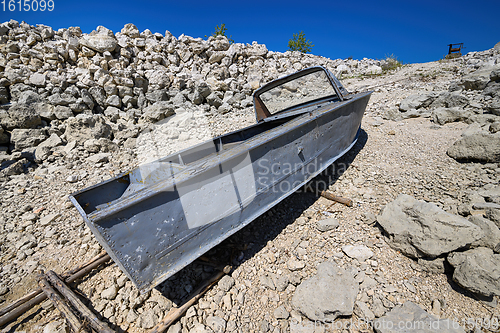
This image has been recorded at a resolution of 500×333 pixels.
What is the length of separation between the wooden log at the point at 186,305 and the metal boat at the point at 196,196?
1.61 feet

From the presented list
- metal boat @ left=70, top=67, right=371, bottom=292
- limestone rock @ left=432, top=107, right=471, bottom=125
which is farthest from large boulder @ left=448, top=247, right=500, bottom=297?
limestone rock @ left=432, top=107, right=471, bottom=125

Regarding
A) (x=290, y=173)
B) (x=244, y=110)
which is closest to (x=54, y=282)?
(x=290, y=173)

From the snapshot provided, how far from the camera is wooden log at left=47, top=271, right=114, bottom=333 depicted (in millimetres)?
1784

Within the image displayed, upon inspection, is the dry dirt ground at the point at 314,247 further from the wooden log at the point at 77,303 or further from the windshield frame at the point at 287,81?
the windshield frame at the point at 287,81

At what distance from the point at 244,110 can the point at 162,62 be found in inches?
185

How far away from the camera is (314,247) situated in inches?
96.0

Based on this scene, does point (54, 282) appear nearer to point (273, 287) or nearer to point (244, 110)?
point (273, 287)

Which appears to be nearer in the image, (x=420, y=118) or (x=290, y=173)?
(x=290, y=173)

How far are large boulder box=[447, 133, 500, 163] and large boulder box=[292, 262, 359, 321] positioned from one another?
2.58m

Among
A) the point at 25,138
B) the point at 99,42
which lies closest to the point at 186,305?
the point at 25,138

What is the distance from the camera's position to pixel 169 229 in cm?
172

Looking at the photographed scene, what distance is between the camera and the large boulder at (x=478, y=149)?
2.81m

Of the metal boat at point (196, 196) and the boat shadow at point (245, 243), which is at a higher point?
the metal boat at point (196, 196)

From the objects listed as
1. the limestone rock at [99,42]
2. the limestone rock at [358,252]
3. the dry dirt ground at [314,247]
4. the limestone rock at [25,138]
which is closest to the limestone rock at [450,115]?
the dry dirt ground at [314,247]
